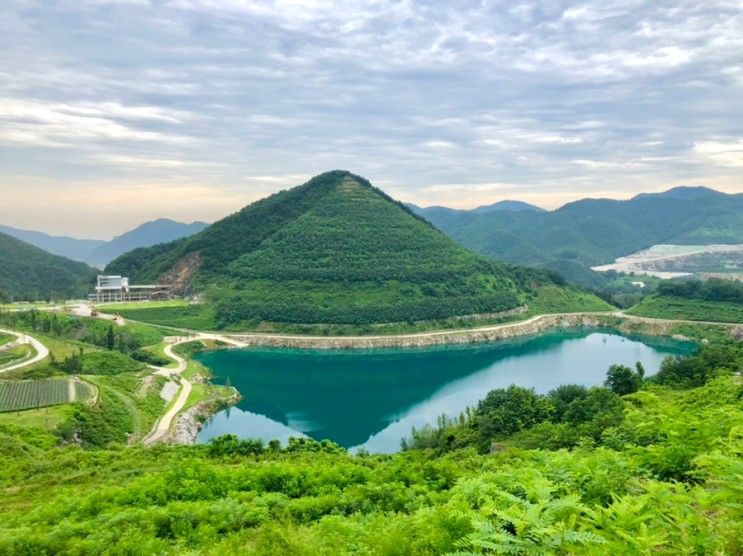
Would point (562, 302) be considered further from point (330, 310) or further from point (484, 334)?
point (330, 310)

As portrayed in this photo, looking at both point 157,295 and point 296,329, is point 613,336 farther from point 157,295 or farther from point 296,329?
point 157,295

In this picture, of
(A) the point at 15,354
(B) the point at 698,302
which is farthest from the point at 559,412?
(B) the point at 698,302

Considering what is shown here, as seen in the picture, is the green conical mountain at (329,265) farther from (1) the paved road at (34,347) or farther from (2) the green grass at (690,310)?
(1) the paved road at (34,347)

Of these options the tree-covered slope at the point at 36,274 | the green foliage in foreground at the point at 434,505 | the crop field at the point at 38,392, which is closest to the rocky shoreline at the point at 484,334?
the crop field at the point at 38,392

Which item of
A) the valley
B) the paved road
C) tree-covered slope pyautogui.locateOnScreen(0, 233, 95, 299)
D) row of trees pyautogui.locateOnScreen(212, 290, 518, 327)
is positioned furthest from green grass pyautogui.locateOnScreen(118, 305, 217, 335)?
the paved road

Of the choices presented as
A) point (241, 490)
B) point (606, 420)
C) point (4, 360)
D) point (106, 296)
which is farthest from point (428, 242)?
point (241, 490)

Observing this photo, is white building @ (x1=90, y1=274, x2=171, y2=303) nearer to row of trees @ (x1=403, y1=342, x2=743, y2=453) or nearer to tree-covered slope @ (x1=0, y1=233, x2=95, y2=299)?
tree-covered slope @ (x1=0, y1=233, x2=95, y2=299)
